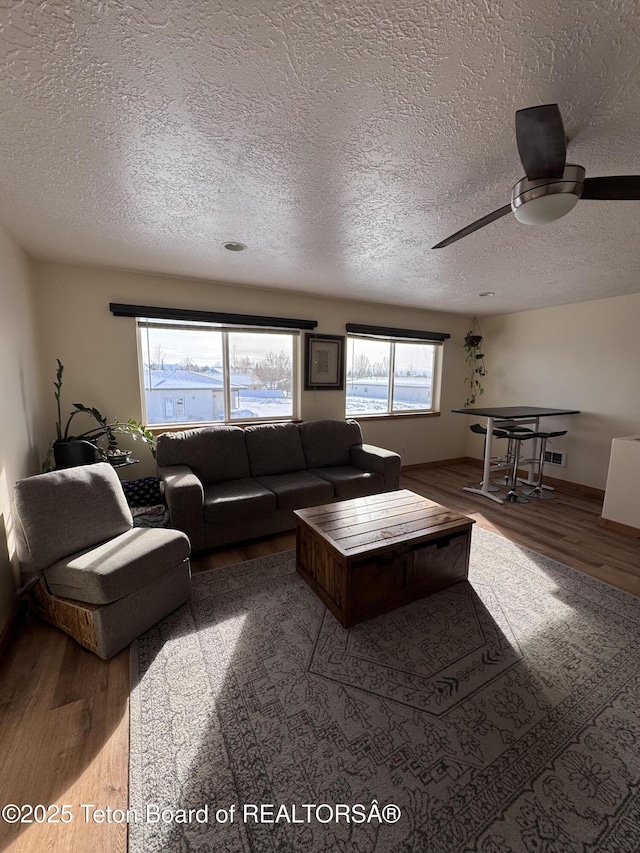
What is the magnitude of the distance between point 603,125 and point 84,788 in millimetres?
3049

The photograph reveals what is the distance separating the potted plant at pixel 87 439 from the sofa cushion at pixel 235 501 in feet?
2.83

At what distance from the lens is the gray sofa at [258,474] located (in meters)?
2.62

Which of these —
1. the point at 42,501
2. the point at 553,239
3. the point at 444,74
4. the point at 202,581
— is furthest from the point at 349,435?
the point at 444,74

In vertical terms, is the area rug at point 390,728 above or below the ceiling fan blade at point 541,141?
below

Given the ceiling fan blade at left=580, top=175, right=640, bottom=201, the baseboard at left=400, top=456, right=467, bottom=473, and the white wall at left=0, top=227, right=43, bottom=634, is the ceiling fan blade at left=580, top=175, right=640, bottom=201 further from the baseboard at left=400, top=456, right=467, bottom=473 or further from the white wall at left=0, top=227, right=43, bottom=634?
the baseboard at left=400, top=456, right=467, bottom=473

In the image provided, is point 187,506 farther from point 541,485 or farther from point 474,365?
point 474,365

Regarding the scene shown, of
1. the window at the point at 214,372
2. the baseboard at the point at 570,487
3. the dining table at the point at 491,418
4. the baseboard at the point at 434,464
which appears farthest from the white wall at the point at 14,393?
the baseboard at the point at 570,487

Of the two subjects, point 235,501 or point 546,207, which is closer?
point 546,207

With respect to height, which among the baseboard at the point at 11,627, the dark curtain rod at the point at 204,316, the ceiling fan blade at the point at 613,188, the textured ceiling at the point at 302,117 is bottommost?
the baseboard at the point at 11,627

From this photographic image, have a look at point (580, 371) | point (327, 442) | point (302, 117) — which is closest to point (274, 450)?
point (327, 442)

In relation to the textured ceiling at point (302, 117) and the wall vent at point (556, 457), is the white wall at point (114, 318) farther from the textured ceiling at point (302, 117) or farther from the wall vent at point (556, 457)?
the wall vent at point (556, 457)

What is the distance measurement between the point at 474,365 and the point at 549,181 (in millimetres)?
4569

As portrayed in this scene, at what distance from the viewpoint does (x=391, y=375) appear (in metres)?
4.95

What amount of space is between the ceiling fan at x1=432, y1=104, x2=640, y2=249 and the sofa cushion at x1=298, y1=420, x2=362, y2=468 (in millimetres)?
2711
